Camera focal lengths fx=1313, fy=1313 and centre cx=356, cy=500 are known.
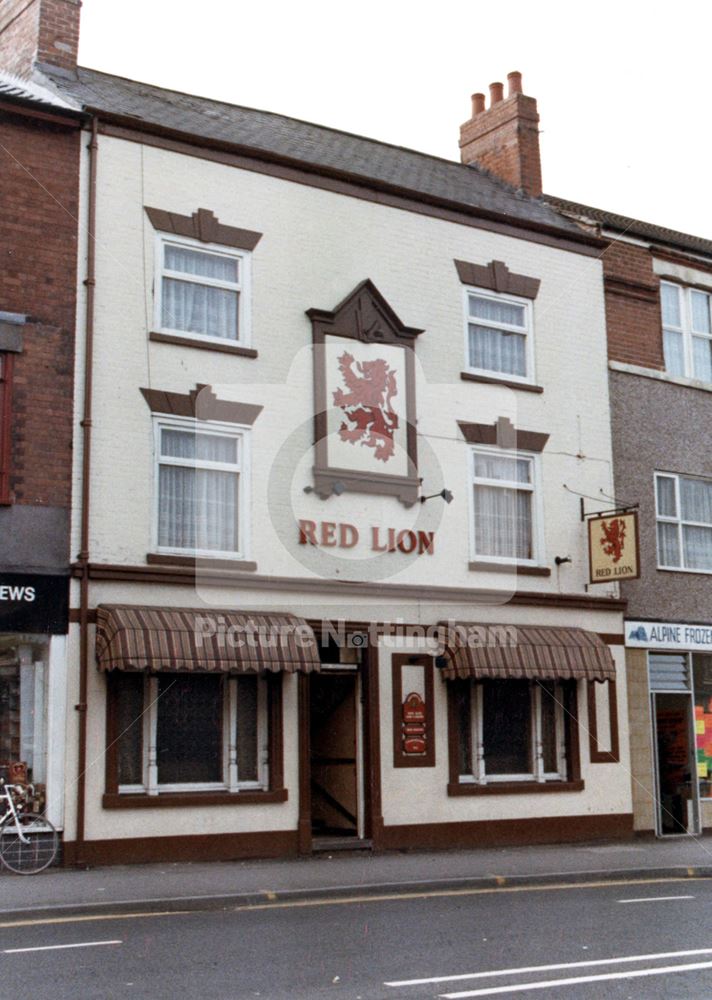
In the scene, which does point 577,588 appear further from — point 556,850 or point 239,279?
point 239,279

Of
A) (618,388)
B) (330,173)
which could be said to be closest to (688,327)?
(618,388)

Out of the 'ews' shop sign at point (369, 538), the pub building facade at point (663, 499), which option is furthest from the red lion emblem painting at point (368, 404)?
the pub building facade at point (663, 499)

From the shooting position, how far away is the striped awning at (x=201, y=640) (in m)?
16.2

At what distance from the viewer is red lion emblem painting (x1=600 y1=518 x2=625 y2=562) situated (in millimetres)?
20781

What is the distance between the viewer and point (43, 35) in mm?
19969

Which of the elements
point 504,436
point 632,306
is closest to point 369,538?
point 504,436

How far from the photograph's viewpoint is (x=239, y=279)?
19.1m

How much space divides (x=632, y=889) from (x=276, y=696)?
558cm

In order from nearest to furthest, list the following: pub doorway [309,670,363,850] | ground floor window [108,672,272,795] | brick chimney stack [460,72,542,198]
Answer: ground floor window [108,672,272,795], pub doorway [309,670,363,850], brick chimney stack [460,72,542,198]

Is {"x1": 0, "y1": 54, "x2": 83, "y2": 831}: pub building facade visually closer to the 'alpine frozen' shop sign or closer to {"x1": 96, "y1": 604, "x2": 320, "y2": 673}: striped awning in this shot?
A: {"x1": 96, "y1": 604, "x2": 320, "y2": 673}: striped awning

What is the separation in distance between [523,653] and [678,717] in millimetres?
4617

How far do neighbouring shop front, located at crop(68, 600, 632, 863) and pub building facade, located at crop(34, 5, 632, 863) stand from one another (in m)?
0.04

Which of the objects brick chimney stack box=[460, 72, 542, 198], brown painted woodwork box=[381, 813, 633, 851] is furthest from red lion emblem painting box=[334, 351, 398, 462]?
brick chimney stack box=[460, 72, 542, 198]

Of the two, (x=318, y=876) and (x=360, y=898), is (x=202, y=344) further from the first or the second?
(x=360, y=898)
